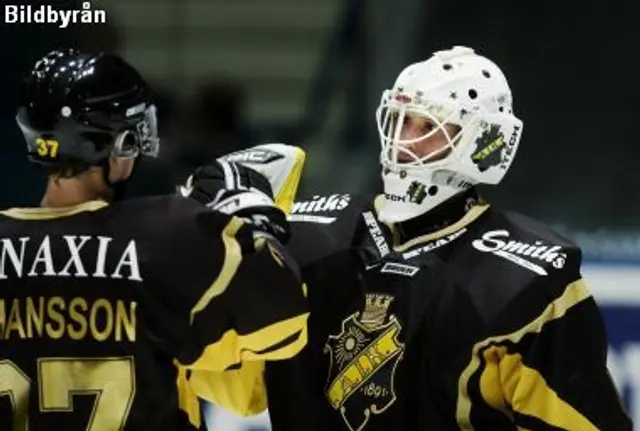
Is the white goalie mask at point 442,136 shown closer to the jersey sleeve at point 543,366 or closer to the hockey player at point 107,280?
the jersey sleeve at point 543,366

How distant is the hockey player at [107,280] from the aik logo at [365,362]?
27 cm

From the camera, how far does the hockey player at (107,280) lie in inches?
92.7

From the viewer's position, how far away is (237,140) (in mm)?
4605

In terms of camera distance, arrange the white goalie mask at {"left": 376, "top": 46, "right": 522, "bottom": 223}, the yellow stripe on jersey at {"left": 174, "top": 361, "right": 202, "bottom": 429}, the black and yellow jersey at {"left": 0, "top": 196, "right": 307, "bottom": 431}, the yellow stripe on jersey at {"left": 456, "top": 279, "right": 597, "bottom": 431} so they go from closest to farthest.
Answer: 1. the black and yellow jersey at {"left": 0, "top": 196, "right": 307, "bottom": 431}
2. the yellow stripe on jersey at {"left": 174, "top": 361, "right": 202, "bottom": 429}
3. the yellow stripe on jersey at {"left": 456, "top": 279, "right": 597, "bottom": 431}
4. the white goalie mask at {"left": 376, "top": 46, "right": 522, "bottom": 223}

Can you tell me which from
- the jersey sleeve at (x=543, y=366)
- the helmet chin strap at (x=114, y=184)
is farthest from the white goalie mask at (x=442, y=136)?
the helmet chin strap at (x=114, y=184)

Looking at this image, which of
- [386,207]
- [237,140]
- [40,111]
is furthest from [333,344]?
[237,140]

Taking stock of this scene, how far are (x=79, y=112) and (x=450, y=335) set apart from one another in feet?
2.25

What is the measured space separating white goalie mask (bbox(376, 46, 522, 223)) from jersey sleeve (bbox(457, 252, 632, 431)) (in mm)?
248

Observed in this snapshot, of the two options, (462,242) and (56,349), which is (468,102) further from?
(56,349)

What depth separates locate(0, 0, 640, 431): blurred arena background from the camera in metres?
4.56

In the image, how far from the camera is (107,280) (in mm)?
2348

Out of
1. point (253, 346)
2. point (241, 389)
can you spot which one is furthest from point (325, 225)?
point (253, 346)

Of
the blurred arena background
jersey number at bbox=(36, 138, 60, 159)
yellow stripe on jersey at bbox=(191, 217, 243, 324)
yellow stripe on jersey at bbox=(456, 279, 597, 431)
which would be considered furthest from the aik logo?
the blurred arena background

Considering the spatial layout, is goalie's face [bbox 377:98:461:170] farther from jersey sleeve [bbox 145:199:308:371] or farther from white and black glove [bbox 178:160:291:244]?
jersey sleeve [bbox 145:199:308:371]
